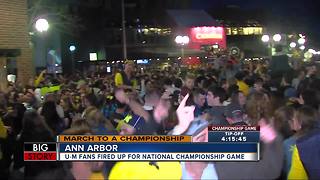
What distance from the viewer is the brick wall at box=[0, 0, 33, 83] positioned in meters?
17.7

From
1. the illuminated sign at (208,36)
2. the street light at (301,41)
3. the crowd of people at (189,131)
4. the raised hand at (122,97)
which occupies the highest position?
the illuminated sign at (208,36)

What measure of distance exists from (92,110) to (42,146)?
88.4 inches

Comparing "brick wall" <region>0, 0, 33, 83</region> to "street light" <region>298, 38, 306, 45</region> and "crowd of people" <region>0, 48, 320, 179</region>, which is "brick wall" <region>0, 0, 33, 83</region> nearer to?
"crowd of people" <region>0, 48, 320, 179</region>

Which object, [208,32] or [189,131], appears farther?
[208,32]

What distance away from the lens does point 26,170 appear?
5.14 metres

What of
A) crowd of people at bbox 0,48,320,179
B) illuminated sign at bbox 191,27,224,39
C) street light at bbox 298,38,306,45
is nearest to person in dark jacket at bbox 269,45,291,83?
crowd of people at bbox 0,48,320,179

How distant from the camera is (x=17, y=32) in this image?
729 inches

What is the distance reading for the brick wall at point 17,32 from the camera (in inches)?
698

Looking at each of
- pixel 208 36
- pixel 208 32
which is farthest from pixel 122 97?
pixel 208 32

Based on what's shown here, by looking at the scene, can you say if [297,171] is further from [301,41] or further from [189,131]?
[301,41]

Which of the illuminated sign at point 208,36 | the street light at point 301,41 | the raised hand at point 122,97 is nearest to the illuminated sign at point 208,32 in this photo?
the illuminated sign at point 208,36

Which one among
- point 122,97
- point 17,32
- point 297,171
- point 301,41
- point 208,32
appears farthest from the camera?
point 301,41

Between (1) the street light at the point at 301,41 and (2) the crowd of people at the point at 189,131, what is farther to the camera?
(1) the street light at the point at 301,41

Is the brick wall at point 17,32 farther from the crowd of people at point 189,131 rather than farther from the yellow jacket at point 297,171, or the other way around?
the yellow jacket at point 297,171
